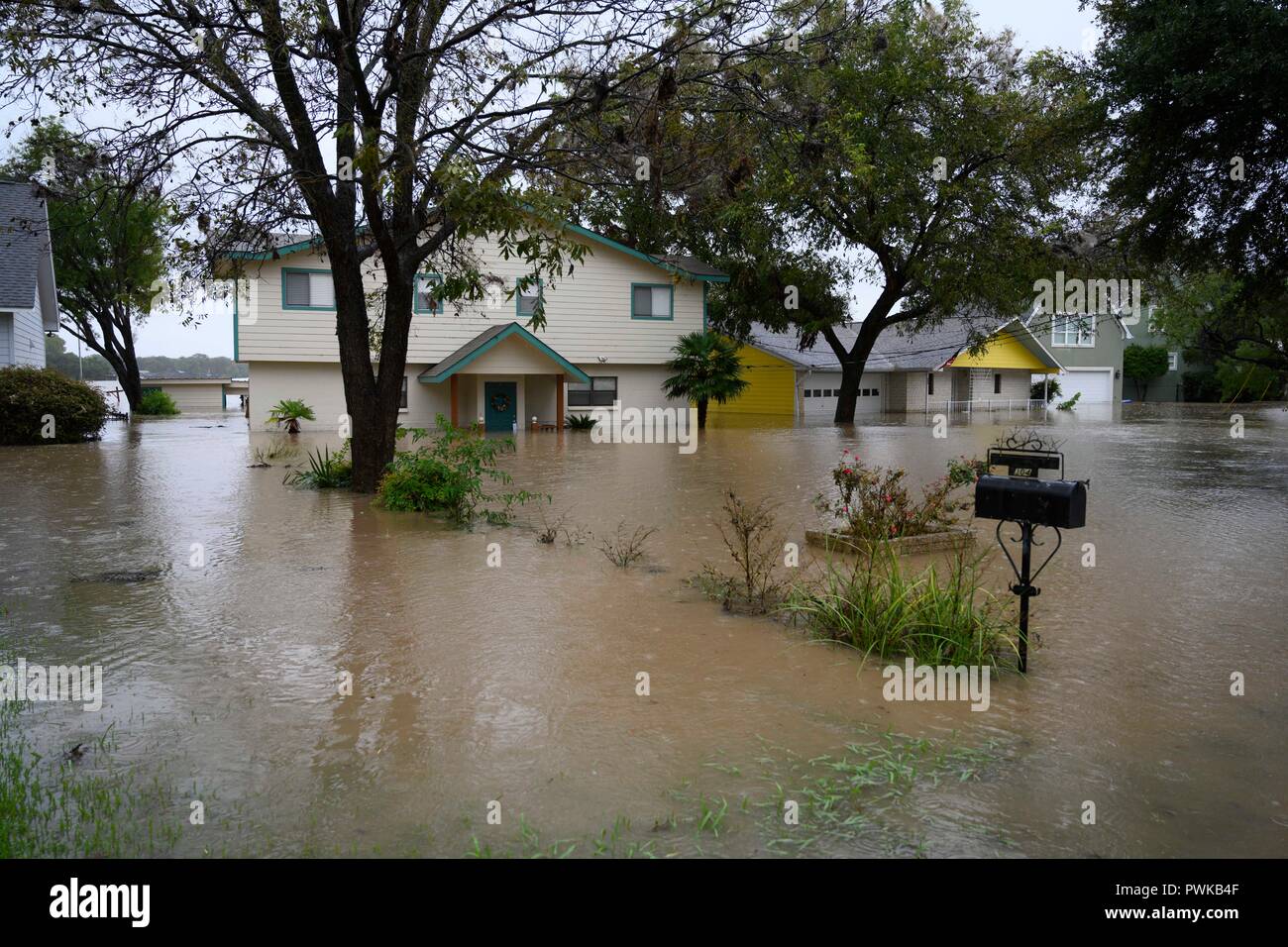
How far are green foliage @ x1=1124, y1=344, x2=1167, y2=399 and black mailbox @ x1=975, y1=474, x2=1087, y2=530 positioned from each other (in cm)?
6648

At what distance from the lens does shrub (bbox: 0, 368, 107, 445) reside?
25.0m

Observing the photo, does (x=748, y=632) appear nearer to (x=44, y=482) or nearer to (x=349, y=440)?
(x=349, y=440)

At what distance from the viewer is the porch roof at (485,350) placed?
3181 cm

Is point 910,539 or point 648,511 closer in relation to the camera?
point 910,539

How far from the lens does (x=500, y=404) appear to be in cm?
3428

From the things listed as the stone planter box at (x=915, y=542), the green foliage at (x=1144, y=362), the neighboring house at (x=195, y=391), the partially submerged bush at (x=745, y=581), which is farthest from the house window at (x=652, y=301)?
the neighboring house at (x=195, y=391)

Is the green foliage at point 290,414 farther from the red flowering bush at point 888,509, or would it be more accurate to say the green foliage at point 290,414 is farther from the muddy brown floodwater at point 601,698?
the red flowering bush at point 888,509

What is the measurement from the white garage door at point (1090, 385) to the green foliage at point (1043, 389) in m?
1.40

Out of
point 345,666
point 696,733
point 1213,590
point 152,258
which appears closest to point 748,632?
point 696,733

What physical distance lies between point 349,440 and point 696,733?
1202 cm

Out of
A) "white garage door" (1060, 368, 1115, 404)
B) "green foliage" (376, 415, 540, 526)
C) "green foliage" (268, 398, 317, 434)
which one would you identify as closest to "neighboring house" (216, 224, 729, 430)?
"green foliage" (268, 398, 317, 434)

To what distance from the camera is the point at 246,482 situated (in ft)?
59.4

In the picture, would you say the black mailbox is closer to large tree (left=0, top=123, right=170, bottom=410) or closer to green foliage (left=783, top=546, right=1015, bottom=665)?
green foliage (left=783, top=546, right=1015, bottom=665)

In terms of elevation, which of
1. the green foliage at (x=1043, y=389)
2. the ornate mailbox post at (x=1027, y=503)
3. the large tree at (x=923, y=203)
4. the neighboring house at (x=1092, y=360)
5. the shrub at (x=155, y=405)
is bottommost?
the ornate mailbox post at (x=1027, y=503)
